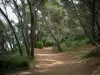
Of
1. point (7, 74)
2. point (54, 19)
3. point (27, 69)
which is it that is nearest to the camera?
point (7, 74)

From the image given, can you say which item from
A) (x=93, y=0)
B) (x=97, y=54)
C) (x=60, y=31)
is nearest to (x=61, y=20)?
(x=60, y=31)

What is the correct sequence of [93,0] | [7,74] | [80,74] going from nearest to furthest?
[80,74] < [7,74] < [93,0]

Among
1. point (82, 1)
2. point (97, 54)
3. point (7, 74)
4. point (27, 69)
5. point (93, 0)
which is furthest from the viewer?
point (82, 1)

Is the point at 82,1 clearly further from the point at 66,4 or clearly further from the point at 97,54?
the point at 97,54

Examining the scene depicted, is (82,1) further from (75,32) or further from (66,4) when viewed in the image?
(75,32)

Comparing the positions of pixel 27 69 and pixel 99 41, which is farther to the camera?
pixel 99 41

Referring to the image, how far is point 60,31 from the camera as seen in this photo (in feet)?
145

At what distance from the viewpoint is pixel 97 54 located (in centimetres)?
1498

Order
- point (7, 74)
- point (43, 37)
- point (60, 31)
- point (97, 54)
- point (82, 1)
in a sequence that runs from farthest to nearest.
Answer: point (43, 37), point (60, 31), point (82, 1), point (97, 54), point (7, 74)

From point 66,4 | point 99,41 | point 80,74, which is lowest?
→ point 99,41

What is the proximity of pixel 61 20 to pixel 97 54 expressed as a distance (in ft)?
81.1

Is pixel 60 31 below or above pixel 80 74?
below

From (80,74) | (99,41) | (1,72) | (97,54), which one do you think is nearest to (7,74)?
(1,72)

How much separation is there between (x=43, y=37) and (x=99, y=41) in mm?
27442
